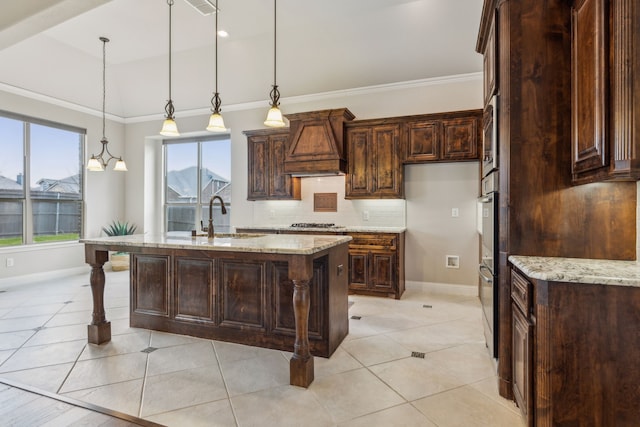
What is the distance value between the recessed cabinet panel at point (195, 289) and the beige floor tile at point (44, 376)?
0.92 metres

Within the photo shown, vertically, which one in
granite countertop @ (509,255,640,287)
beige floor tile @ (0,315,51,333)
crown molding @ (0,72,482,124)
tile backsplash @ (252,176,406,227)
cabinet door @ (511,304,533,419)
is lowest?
beige floor tile @ (0,315,51,333)

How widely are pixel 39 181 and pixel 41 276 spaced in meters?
1.63

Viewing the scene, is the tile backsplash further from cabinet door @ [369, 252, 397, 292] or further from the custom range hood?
cabinet door @ [369, 252, 397, 292]

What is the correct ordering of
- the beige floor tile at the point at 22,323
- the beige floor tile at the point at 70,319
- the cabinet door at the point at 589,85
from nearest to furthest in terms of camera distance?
the cabinet door at the point at 589,85 → the beige floor tile at the point at 22,323 → the beige floor tile at the point at 70,319

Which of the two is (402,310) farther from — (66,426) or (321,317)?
(66,426)

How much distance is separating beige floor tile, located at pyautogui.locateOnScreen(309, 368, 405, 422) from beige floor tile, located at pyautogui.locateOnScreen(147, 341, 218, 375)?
35.9 inches

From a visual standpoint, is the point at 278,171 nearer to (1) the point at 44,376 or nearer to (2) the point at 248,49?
(2) the point at 248,49

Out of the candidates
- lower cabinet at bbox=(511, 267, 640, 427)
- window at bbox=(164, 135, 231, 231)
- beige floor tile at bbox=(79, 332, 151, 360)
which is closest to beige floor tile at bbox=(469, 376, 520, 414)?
lower cabinet at bbox=(511, 267, 640, 427)

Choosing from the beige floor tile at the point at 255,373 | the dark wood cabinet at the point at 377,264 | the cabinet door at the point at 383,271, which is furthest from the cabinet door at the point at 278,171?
the beige floor tile at the point at 255,373

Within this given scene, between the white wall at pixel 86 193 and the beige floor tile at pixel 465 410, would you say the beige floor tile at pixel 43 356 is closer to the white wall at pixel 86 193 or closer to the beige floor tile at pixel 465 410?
the beige floor tile at pixel 465 410

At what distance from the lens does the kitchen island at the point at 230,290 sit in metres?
2.68

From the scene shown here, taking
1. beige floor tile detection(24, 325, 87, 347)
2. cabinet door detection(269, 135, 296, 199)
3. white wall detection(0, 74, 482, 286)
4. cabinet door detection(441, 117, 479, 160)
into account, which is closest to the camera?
beige floor tile detection(24, 325, 87, 347)

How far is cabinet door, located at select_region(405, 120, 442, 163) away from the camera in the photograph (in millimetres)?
4559

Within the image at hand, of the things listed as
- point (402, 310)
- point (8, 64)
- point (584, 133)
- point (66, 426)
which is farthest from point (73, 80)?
point (584, 133)
